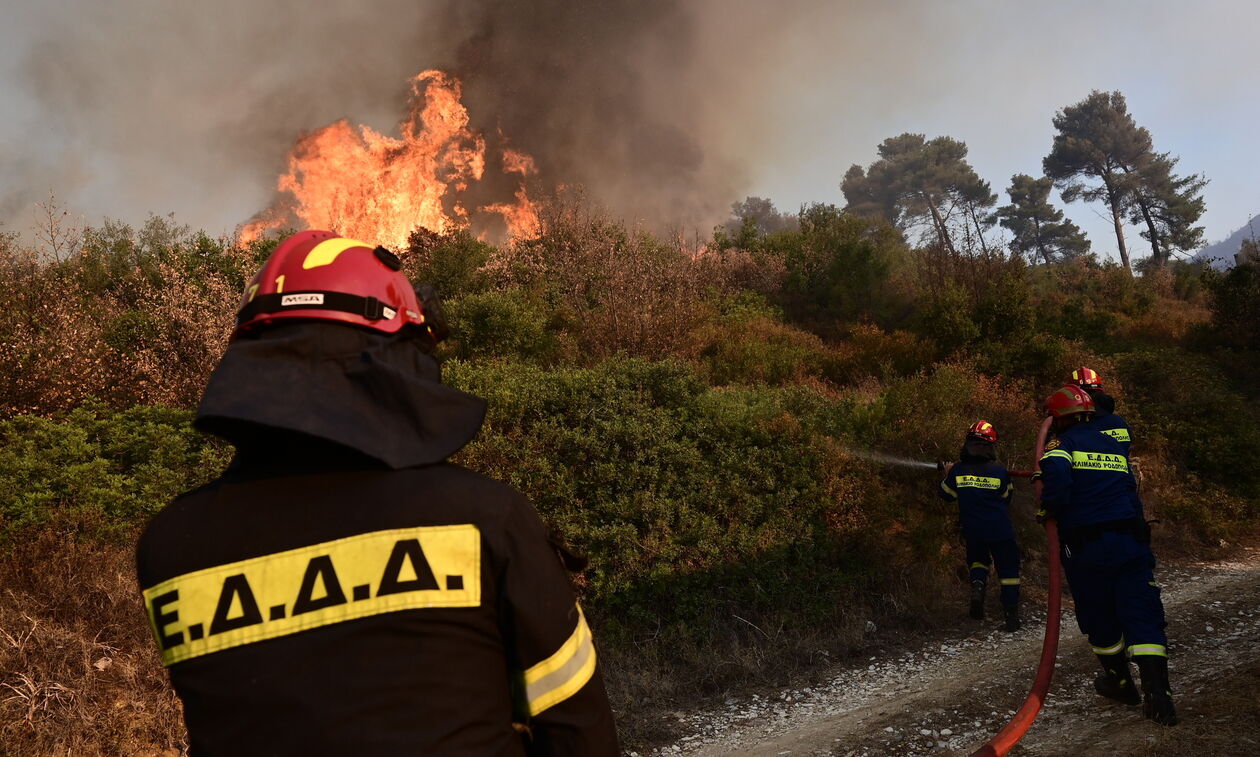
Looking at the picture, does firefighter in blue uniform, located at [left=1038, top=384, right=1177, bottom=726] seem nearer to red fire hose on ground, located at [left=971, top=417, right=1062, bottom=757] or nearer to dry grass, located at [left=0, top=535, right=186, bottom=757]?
red fire hose on ground, located at [left=971, top=417, right=1062, bottom=757]

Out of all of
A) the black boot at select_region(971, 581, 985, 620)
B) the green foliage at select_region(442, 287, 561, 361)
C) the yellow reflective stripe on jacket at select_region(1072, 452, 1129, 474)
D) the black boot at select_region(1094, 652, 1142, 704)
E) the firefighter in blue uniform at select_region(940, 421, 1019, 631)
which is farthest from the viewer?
Answer: the green foliage at select_region(442, 287, 561, 361)

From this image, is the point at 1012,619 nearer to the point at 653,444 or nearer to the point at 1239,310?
the point at 653,444

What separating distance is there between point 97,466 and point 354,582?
7.24 metres

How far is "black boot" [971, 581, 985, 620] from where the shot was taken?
748cm

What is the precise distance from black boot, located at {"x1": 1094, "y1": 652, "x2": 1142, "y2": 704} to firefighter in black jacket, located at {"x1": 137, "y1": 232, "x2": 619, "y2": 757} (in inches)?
203

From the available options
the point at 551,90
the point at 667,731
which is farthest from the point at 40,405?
the point at 551,90

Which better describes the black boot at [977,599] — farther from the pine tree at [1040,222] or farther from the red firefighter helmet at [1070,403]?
the pine tree at [1040,222]

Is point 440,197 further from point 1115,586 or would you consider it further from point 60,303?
point 1115,586

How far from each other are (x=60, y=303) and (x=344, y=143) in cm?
1432

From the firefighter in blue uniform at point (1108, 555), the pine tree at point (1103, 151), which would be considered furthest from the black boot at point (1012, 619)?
the pine tree at point (1103, 151)

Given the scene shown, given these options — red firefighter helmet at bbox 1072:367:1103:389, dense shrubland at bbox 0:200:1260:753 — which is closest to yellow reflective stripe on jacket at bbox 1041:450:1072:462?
red firefighter helmet at bbox 1072:367:1103:389

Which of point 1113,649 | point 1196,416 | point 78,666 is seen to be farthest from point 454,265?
point 1196,416

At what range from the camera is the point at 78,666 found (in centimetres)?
500

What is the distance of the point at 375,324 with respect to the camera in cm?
153
